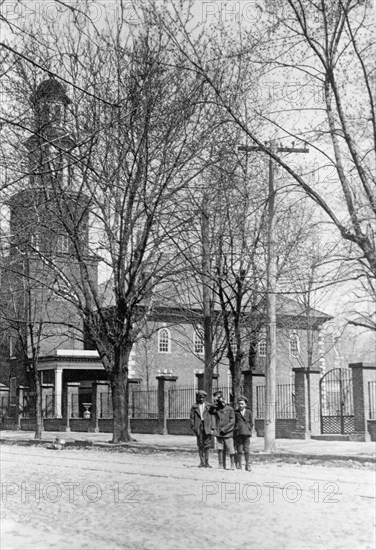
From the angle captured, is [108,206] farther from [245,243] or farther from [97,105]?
[245,243]

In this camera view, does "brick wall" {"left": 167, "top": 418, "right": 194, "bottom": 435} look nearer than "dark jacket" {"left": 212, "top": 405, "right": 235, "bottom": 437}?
No

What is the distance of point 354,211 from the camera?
1499 cm

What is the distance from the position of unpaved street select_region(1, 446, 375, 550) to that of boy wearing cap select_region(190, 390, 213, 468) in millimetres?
648

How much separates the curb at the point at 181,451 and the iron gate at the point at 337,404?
6.03 m

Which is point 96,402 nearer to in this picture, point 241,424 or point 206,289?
point 206,289

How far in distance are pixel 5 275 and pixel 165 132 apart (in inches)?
414

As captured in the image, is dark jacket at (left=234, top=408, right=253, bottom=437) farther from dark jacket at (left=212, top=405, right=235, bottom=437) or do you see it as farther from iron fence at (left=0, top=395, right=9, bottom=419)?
iron fence at (left=0, top=395, right=9, bottom=419)

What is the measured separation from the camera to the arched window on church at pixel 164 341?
5231 cm

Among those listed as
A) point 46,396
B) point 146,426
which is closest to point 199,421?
→ point 146,426

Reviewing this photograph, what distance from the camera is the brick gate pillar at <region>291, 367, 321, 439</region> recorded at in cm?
2522

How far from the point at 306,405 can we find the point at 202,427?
32.9 feet

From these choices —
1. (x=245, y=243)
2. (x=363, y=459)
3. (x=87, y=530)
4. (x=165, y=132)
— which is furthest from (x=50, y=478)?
(x=245, y=243)

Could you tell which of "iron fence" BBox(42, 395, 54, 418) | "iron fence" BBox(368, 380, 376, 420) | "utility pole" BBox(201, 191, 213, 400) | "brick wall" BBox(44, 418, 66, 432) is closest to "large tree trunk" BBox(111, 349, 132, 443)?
"utility pole" BBox(201, 191, 213, 400)

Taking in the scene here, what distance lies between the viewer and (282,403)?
2875 centimetres
